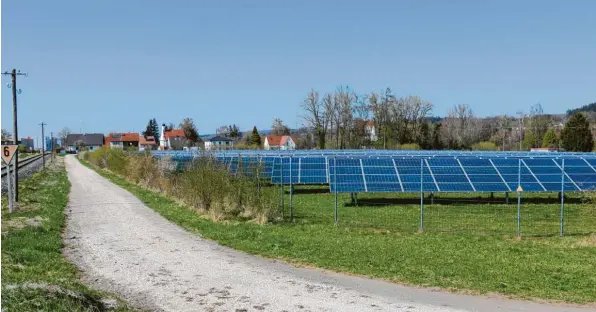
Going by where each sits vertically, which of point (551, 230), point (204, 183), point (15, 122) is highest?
point (15, 122)

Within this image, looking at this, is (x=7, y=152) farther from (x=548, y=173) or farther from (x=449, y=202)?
(x=548, y=173)

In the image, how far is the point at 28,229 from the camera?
1525 cm

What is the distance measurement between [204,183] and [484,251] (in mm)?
10739

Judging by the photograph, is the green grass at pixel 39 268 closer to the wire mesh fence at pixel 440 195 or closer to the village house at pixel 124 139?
the wire mesh fence at pixel 440 195

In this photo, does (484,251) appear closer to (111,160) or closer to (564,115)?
(111,160)

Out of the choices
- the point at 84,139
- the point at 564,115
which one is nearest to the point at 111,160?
the point at 564,115

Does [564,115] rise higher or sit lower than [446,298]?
higher

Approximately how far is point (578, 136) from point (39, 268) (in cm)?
7610

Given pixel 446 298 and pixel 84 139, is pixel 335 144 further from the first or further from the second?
pixel 84 139

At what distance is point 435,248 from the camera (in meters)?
13.2

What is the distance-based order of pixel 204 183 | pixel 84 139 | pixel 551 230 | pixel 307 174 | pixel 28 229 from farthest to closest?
pixel 84 139 < pixel 307 174 < pixel 204 183 < pixel 551 230 < pixel 28 229

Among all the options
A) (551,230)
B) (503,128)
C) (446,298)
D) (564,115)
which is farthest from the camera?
(564,115)

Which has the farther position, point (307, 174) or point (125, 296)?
point (307, 174)

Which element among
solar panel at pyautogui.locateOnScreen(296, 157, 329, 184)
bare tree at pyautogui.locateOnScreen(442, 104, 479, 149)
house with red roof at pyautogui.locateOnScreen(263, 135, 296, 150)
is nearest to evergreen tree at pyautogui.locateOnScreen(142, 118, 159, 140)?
house with red roof at pyautogui.locateOnScreen(263, 135, 296, 150)
